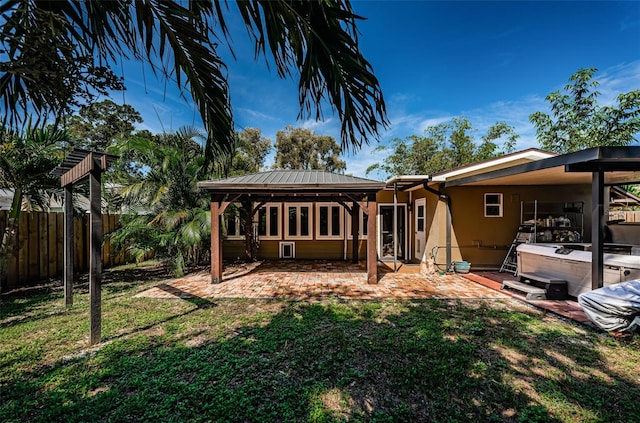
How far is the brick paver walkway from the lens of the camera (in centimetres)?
609

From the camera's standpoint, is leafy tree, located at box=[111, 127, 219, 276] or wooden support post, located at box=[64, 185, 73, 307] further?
leafy tree, located at box=[111, 127, 219, 276]

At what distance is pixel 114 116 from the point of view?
18641 mm

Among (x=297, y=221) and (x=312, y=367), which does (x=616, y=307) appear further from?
(x=297, y=221)

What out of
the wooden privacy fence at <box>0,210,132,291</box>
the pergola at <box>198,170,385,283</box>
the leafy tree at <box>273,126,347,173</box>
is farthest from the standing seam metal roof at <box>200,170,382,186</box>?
the leafy tree at <box>273,126,347,173</box>

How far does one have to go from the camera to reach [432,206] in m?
9.27

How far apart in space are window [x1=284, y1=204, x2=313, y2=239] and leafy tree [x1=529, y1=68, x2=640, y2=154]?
14.9 meters

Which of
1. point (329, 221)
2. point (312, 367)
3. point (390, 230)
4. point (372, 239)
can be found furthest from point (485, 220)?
point (312, 367)

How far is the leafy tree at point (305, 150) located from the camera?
83.5 feet

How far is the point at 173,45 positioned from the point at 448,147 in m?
26.8

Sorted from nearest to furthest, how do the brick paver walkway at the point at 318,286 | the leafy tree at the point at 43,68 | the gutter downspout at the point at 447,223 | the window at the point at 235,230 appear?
the leafy tree at the point at 43,68 < the brick paver walkway at the point at 318,286 < the gutter downspout at the point at 447,223 < the window at the point at 235,230

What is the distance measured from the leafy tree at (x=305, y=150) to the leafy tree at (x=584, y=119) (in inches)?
577

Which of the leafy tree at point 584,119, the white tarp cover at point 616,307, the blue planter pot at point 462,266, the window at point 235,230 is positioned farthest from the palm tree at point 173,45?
the leafy tree at point 584,119

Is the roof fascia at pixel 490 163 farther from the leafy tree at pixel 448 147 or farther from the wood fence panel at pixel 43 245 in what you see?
the leafy tree at pixel 448 147

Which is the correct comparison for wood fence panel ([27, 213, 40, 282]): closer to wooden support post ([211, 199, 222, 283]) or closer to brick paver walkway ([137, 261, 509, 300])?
brick paver walkway ([137, 261, 509, 300])
